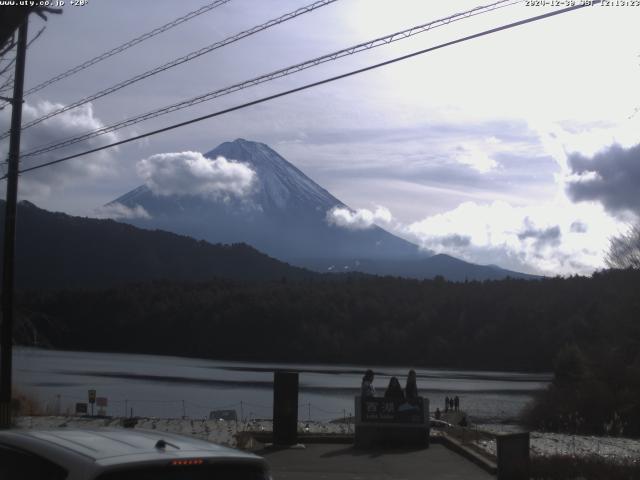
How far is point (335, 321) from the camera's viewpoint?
103m

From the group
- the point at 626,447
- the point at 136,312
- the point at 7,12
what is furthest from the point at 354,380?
the point at 7,12

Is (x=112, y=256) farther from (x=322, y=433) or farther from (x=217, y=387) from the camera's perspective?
(x=322, y=433)

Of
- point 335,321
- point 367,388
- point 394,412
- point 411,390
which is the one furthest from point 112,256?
point 394,412

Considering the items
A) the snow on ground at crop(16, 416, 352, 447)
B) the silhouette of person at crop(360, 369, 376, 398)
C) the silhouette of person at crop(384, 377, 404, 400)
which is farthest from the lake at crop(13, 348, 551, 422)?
the silhouette of person at crop(384, 377, 404, 400)

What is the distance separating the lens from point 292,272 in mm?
166250

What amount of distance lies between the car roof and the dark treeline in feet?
265

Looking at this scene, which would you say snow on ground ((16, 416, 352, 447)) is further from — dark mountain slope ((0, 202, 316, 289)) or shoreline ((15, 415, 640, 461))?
dark mountain slope ((0, 202, 316, 289))

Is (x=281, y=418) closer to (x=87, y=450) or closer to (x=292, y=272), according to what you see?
(x=87, y=450)

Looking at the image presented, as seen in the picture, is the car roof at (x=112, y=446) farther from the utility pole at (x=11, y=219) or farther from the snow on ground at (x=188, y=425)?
the utility pole at (x=11, y=219)

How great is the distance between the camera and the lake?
41875 mm

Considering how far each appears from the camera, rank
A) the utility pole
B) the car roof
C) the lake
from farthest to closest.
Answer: the lake → the utility pole → the car roof

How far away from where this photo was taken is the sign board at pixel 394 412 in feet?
51.2

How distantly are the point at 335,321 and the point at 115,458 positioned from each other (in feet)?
324

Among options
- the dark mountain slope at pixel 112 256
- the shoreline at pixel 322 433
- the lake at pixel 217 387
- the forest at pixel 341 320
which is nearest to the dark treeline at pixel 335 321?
the forest at pixel 341 320
